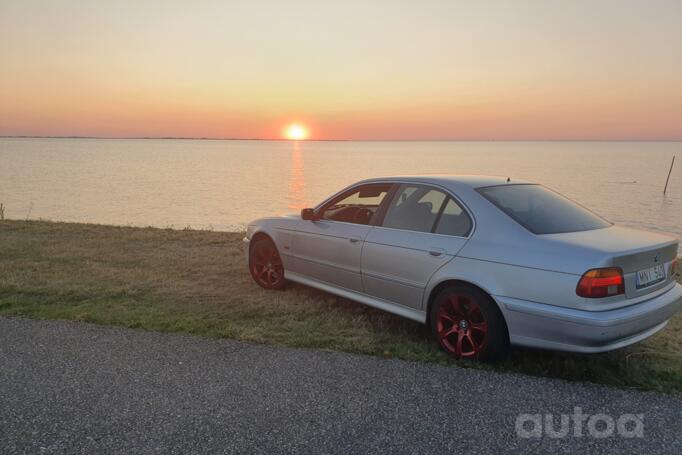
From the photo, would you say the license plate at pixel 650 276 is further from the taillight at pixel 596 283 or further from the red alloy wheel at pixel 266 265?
the red alloy wheel at pixel 266 265

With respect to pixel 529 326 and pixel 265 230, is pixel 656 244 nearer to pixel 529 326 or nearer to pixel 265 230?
pixel 529 326

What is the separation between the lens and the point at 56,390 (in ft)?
11.7

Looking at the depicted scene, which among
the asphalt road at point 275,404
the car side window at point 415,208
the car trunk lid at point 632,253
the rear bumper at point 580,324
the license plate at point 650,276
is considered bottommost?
the asphalt road at point 275,404

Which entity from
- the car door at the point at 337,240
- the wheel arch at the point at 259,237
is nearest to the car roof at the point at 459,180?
the car door at the point at 337,240

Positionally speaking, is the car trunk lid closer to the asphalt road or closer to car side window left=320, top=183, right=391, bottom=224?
the asphalt road

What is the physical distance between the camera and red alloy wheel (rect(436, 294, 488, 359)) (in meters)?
4.01

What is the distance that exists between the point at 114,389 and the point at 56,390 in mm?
387

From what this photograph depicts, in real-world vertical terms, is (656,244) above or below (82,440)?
above

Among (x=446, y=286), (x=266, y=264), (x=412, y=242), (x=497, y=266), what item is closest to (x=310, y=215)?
(x=266, y=264)

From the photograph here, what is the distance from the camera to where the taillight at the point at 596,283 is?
345 cm

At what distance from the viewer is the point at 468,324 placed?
409 centimetres

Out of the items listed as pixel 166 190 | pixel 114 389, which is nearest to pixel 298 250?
pixel 114 389

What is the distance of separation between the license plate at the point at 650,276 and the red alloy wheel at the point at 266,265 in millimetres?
3785

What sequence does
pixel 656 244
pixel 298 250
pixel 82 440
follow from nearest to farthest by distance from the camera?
pixel 82 440 < pixel 656 244 < pixel 298 250
